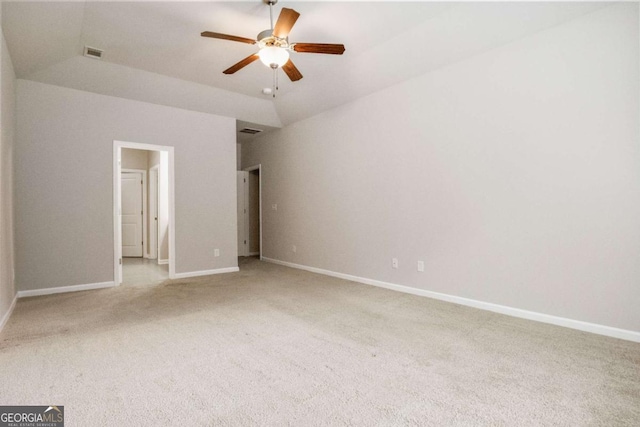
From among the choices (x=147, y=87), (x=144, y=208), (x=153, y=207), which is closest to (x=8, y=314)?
(x=147, y=87)

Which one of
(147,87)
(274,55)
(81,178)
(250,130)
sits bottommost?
(81,178)

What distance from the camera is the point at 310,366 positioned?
7.30 feet

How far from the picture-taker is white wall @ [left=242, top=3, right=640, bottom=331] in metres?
2.71

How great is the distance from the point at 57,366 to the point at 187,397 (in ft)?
3.58

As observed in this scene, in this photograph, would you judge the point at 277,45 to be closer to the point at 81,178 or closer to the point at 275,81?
the point at 275,81

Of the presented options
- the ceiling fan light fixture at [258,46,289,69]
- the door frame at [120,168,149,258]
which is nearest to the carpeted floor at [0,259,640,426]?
the ceiling fan light fixture at [258,46,289,69]

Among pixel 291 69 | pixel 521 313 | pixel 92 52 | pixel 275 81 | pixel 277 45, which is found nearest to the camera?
pixel 277 45

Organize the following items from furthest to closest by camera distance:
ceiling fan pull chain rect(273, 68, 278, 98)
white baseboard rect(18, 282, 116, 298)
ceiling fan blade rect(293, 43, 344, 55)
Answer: ceiling fan pull chain rect(273, 68, 278, 98)
white baseboard rect(18, 282, 116, 298)
ceiling fan blade rect(293, 43, 344, 55)

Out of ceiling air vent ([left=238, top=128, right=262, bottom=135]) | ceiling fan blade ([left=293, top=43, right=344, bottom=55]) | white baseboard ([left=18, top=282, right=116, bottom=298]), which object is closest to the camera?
ceiling fan blade ([left=293, top=43, right=344, bottom=55])

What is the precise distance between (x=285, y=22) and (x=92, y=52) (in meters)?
2.77

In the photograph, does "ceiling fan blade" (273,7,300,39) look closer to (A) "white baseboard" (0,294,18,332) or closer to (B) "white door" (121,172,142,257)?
(A) "white baseboard" (0,294,18,332)

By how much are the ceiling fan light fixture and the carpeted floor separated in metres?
2.45

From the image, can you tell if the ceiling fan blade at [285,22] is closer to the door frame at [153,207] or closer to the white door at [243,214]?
the white door at [243,214]

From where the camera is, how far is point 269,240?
22.9ft
